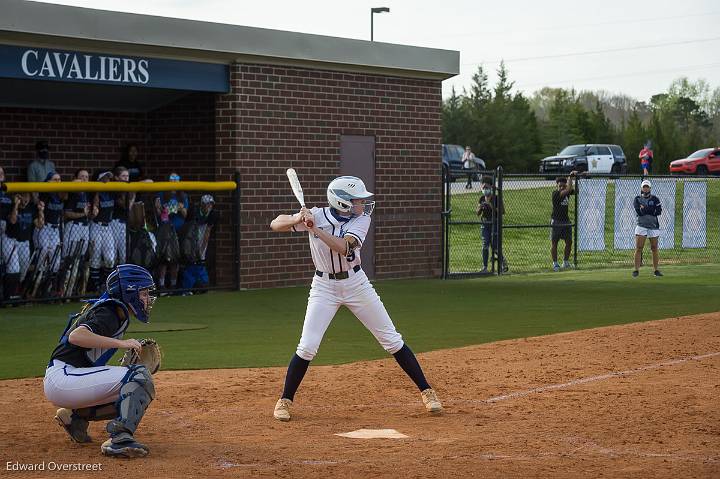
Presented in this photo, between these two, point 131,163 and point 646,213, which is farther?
point 646,213

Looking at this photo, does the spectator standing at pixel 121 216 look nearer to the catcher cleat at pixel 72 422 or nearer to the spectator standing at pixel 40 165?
the spectator standing at pixel 40 165

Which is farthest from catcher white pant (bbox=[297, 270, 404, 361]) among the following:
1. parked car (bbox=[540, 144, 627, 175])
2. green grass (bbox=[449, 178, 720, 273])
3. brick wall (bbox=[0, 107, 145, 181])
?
parked car (bbox=[540, 144, 627, 175])

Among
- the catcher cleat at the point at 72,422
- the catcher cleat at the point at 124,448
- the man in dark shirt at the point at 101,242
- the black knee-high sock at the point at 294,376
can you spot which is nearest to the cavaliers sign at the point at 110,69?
the man in dark shirt at the point at 101,242

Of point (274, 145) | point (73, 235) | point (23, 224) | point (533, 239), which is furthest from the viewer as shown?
point (533, 239)

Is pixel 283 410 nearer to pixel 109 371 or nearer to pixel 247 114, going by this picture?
pixel 109 371

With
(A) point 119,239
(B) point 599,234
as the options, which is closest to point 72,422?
(A) point 119,239

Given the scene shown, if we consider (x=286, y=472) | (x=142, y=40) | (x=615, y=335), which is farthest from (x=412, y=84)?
(x=286, y=472)

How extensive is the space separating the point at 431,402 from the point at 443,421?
29cm

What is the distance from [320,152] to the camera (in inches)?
859

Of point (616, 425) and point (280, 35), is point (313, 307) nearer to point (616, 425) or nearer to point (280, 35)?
point (616, 425)

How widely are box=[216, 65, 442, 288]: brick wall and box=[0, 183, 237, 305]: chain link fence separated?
907 millimetres

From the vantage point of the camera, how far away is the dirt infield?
7.51 metres

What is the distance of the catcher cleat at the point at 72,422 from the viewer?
26.4 feet

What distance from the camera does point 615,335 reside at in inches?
560
